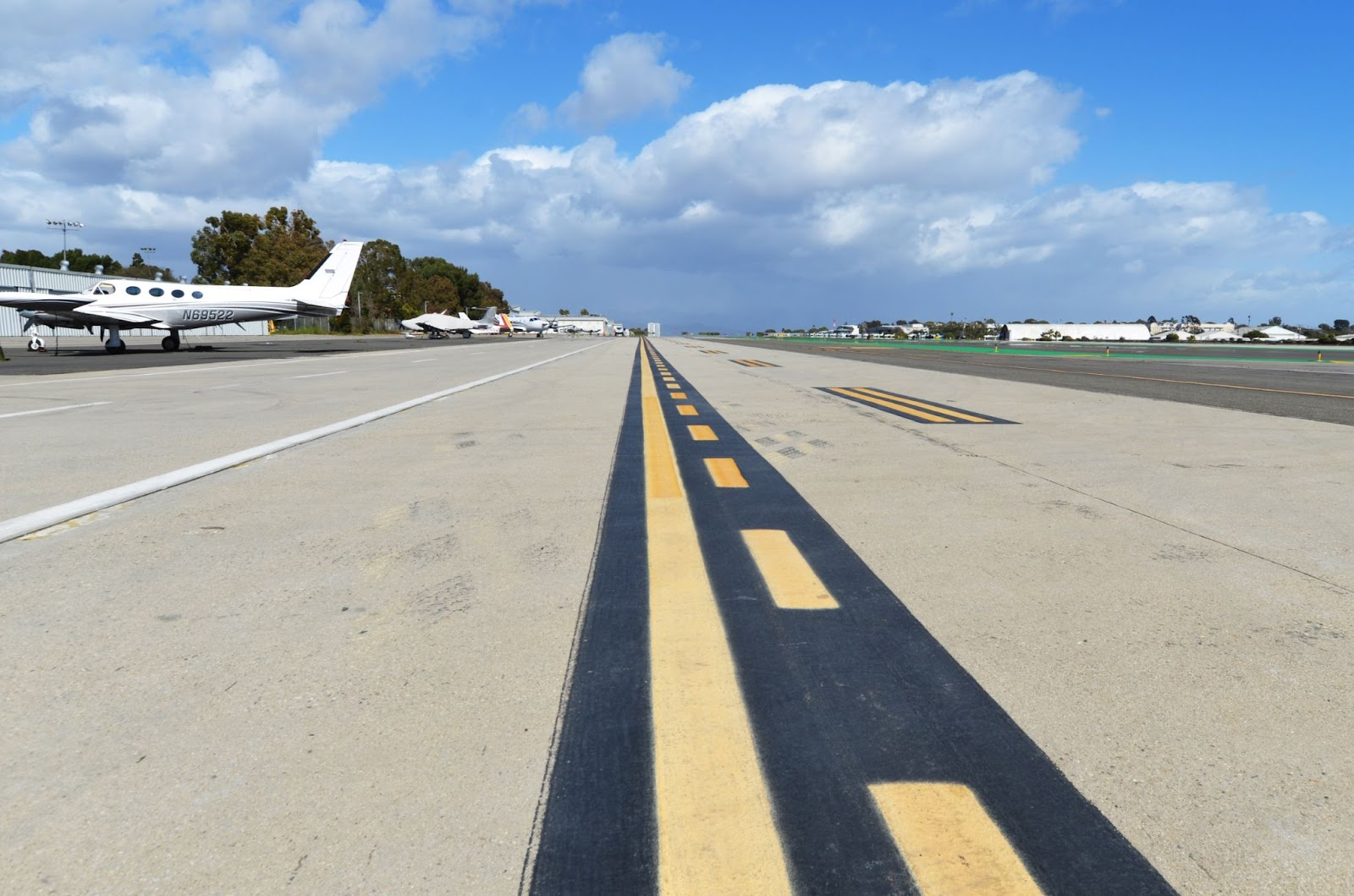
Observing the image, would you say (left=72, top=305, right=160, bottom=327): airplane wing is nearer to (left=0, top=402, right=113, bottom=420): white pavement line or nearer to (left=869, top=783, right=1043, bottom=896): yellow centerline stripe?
(left=0, top=402, right=113, bottom=420): white pavement line

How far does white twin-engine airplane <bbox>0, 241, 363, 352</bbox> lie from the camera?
27.1 metres

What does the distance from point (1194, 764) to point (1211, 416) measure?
34.1 feet

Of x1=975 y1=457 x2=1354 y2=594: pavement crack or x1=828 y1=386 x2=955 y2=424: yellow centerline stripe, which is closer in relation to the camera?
x1=975 y1=457 x2=1354 y2=594: pavement crack

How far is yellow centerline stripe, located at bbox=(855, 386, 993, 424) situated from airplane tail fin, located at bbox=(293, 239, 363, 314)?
93.2 ft

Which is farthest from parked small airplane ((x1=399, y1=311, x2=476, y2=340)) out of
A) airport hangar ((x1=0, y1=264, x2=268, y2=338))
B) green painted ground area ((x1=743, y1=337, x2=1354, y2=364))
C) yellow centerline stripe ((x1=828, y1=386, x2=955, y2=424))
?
yellow centerline stripe ((x1=828, y1=386, x2=955, y2=424))

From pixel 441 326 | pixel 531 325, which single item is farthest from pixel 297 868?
pixel 531 325

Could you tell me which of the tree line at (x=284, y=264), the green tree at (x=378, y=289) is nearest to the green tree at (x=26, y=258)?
the tree line at (x=284, y=264)

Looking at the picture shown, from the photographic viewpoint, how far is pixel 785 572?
3816 mm

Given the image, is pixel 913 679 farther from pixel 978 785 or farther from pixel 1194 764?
pixel 1194 764

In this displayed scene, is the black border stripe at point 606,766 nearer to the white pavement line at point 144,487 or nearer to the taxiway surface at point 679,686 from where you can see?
the taxiway surface at point 679,686

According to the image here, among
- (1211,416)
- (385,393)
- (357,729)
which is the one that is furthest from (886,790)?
(385,393)

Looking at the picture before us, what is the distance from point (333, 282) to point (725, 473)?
3555 cm

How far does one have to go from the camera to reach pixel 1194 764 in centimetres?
217

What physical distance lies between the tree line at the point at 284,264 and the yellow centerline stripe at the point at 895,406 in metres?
79.0
